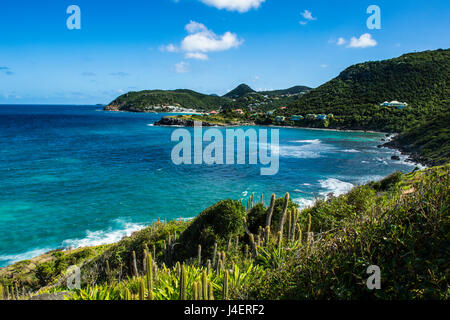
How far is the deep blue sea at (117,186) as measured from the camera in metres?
26.1

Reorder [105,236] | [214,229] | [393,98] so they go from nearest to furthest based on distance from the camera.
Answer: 1. [214,229]
2. [105,236]
3. [393,98]

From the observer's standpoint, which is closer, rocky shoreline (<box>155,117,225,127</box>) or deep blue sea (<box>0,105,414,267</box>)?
deep blue sea (<box>0,105,414,267</box>)

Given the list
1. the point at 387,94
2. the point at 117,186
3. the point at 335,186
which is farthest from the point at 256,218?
the point at 387,94

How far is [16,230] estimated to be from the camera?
84.5ft

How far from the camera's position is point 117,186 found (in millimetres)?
38500

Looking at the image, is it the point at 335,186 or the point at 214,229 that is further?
the point at 335,186

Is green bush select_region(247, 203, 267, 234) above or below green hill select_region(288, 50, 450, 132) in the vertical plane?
below

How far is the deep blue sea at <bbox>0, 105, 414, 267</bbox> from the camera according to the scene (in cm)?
2609

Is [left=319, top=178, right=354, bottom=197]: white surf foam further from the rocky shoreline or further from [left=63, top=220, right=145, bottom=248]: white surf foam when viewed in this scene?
the rocky shoreline

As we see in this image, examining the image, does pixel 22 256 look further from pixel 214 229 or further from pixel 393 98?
pixel 393 98

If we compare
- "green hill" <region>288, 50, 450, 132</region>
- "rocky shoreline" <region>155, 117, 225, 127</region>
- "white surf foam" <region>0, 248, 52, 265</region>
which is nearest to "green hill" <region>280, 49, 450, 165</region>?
"green hill" <region>288, 50, 450, 132</region>

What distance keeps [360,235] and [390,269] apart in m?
0.77

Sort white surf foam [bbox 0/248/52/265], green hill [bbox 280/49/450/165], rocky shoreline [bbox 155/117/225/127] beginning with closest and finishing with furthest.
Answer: white surf foam [bbox 0/248/52/265] < green hill [bbox 280/49/450/165] < rocky shoreline [bbox 155/117/225/127]
